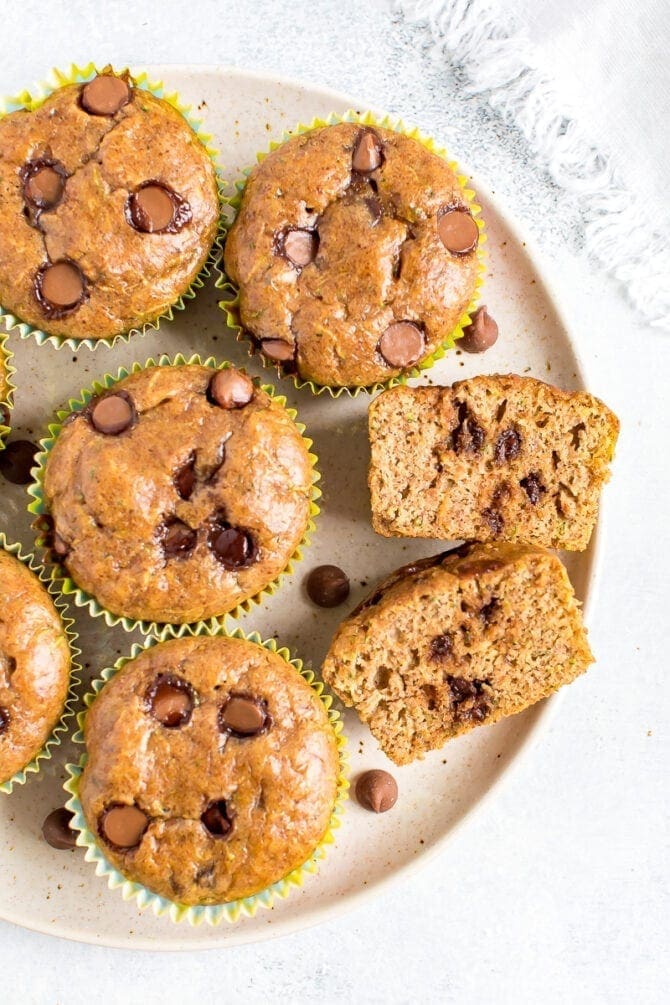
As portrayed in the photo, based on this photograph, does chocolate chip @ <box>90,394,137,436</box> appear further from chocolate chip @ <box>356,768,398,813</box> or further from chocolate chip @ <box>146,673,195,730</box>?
chocolate chip @ <box>356,768,398,813</box>

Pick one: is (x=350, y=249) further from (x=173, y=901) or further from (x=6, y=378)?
(x=173, y=901)

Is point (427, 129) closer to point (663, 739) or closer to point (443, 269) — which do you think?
point (443, 269)

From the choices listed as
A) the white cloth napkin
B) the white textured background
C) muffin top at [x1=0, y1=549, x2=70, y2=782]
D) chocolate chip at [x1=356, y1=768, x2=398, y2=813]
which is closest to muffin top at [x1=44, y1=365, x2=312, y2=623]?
muffin top at [x1=0, y1=549, x2=70, y2=782]

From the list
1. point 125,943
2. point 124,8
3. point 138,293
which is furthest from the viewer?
point 124,8

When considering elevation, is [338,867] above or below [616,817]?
below

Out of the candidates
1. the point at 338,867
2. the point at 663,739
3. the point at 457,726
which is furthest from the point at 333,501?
the point at 663,739

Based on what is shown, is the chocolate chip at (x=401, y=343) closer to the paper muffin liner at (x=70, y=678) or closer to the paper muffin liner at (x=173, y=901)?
the paper muffin liner at (x=173, y=901)

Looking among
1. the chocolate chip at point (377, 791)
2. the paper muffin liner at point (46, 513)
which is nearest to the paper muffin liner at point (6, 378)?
the paper muffin liner at point (46, 513)

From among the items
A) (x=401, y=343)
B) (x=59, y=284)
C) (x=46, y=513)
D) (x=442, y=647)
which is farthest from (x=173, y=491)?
(x=442, y=647)
